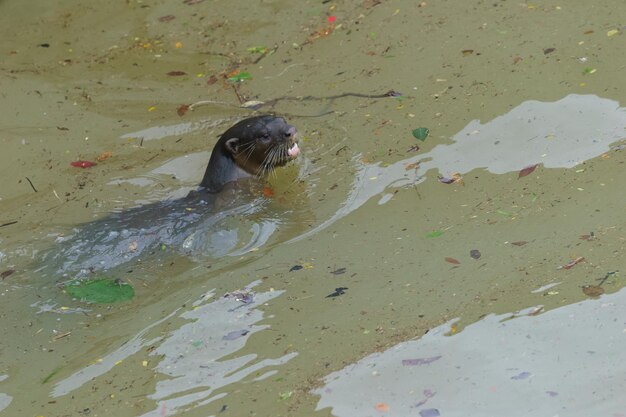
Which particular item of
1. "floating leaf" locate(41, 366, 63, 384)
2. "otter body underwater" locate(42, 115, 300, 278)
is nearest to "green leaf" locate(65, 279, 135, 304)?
"otter body underwater" locate(42, 115, 300, 278)

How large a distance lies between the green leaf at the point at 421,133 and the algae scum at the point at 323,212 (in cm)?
3

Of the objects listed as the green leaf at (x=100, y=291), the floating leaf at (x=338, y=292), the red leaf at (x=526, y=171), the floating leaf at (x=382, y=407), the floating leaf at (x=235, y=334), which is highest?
the green leaf at (x=100, y=291)

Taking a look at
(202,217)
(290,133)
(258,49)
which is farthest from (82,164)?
(258,49)

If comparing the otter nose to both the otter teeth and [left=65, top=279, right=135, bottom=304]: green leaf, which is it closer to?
the otter teeth

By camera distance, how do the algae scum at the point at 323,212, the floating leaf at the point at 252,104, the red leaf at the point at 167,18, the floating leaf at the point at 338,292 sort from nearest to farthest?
the algae scum at the point at 323,212, the floating leaf at the point at 338,292, the floating leaf at the point at 252,104, the red leaf at the point at 167,18

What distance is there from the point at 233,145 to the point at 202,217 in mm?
679

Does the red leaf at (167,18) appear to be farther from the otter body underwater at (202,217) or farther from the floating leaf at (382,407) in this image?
the floating leaf at (382,407)

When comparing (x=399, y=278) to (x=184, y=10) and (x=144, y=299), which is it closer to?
(x=144, y=299)

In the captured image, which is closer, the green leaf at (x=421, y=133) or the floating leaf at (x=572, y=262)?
the floating leaf at (x=572, y=262)

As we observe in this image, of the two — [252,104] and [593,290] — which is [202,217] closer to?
[252,104]

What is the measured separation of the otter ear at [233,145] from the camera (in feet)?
21.9

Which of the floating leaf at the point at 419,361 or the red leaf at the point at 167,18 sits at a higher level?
the red leaf at the point at 167,18

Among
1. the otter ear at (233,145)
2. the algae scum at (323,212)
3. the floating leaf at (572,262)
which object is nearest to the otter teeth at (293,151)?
the algae scum at (323,212)

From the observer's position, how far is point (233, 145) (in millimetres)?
6684
